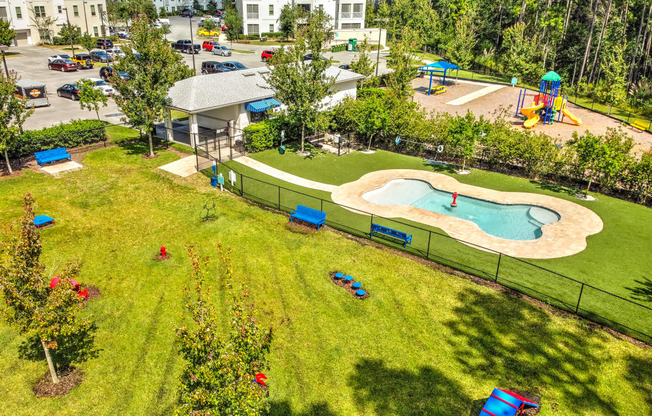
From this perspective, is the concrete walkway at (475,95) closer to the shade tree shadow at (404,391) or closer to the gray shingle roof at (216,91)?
the gray shingle roof at (216,91)

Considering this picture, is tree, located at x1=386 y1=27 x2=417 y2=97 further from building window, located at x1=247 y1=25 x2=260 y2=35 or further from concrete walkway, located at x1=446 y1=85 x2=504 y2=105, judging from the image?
building window, located at x1=247 y1=25 x2=260 y2=35

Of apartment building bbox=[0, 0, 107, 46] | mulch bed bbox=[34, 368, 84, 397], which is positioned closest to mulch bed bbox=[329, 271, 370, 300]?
mulch bed bbox=[34, 368, 84, 397]

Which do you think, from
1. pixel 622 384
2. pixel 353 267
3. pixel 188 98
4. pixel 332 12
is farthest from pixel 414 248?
pixel 332 12

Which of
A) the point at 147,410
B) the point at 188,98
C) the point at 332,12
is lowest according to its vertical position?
the point at 147,410

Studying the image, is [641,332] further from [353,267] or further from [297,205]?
[297,205]

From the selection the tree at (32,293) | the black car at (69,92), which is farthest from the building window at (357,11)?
the tree at (32,293)

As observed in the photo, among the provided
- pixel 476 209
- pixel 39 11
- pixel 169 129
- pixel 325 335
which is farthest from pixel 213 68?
pixel 325 335
